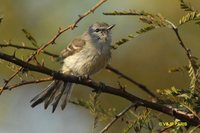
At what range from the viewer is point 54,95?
3904mm

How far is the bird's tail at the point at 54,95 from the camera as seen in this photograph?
3.30 meters

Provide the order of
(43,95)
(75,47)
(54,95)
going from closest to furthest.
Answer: (43,95) → (54,95) → (75,47)

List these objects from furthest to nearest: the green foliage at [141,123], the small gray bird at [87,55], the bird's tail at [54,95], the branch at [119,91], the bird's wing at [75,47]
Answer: the bird's wing at [75,47] < the small gray bird at [87,55] < the bird's tail at [54,95] < the green foliage at [141,123] < the branch at [119,91]

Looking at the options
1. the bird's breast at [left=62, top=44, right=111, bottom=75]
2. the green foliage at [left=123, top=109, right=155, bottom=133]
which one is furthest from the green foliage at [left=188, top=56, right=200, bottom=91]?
the bird's breast at [left=62, top=44, right=111, bottom=75]

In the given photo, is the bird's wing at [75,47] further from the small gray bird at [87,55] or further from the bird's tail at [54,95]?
the bird's tail at [54,95]

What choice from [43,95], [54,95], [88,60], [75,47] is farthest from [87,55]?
[43,95]

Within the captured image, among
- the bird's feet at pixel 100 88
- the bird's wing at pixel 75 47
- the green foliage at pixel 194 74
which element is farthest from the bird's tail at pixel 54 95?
the green foliage at pixel 194 74

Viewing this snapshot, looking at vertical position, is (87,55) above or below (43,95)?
above

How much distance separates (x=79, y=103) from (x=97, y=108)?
0.08 m

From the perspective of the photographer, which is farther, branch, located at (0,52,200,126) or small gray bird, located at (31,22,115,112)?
small gray bird, located at (31,22,115,112)

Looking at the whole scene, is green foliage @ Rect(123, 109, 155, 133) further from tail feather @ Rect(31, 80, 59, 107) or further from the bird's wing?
the bird's wing

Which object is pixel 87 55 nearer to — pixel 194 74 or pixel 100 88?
pixel 100 88

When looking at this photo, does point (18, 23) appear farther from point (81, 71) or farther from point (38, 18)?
point (81, 71)

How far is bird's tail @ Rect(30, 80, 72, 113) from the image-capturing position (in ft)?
10.8
